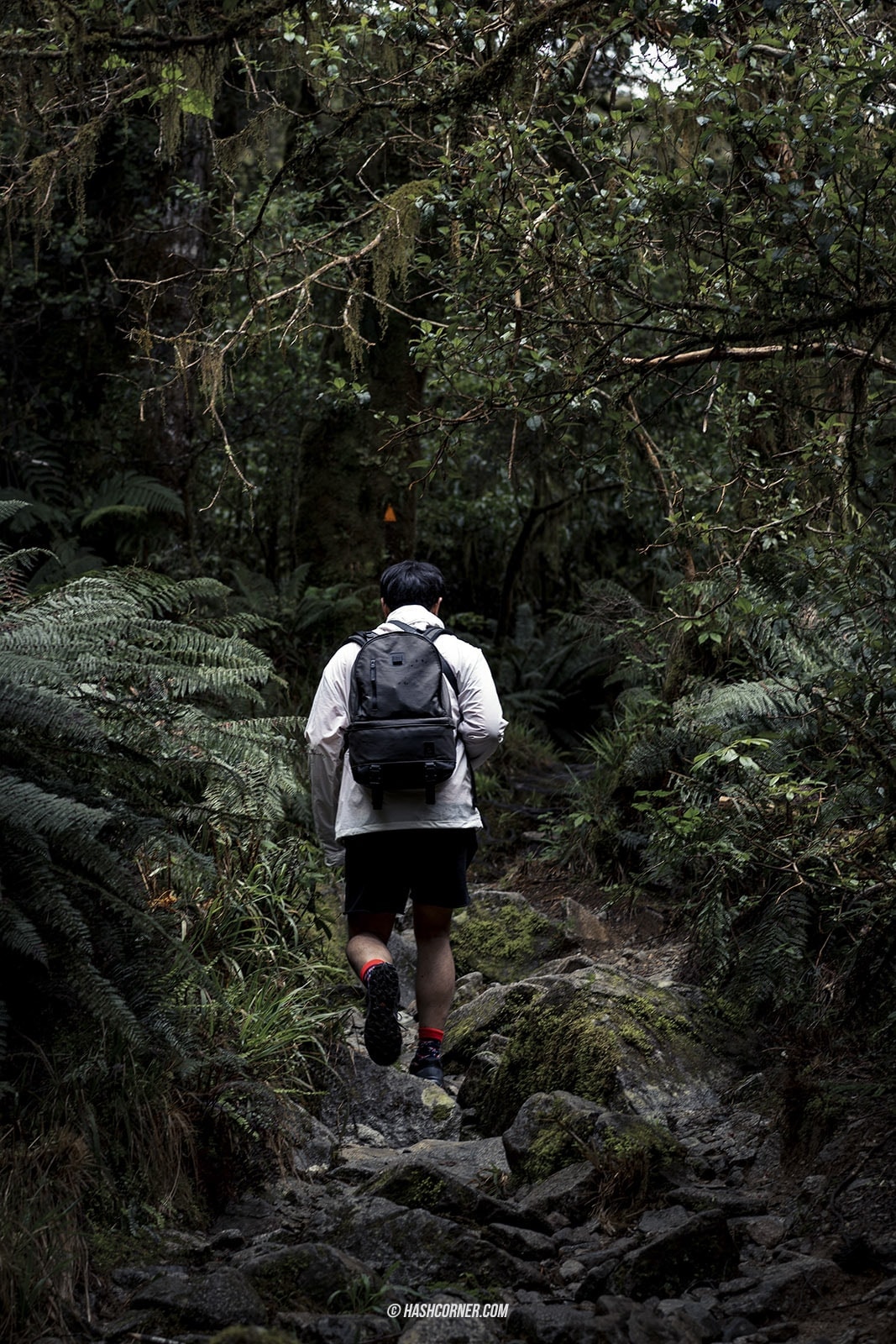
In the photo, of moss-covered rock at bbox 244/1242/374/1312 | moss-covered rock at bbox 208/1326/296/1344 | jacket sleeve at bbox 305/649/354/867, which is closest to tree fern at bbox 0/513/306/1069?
jacket sleeve at bbox 305/649/354/867

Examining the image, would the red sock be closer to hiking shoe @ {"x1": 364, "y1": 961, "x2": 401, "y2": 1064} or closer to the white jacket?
hiking shoe @ {"x1": 364, "y1": 961, "x2": 401, "y2": 1064}

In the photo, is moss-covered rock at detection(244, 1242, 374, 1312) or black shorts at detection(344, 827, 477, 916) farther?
black shorts at detection(344, 827, 477, 916)

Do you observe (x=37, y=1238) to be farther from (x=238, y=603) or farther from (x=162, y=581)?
(x=238, y=603)

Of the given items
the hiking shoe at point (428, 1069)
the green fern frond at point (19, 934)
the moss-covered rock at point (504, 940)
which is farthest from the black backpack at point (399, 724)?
the moss-covered rock at point (504, 940)

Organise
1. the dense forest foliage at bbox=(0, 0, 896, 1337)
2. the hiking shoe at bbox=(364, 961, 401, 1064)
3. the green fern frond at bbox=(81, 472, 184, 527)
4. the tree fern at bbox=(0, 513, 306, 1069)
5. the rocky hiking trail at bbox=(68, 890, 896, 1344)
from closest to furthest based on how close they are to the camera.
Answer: the rocky hiking trail at bbox=(68, 890, 896, 1344) → the tree fern at bbox=(0, 513, 306, 1069) → the dense forest foliage at bbox=(0, 0, 896, 1337) → the hiking shoe at bbox=(364, 961, 401, 1064) → the green fern frond at bbox=(81, 472, 184, 527)

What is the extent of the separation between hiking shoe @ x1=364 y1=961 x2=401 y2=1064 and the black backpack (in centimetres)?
62

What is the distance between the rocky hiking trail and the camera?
3.15 meters

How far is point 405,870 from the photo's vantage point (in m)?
5.04

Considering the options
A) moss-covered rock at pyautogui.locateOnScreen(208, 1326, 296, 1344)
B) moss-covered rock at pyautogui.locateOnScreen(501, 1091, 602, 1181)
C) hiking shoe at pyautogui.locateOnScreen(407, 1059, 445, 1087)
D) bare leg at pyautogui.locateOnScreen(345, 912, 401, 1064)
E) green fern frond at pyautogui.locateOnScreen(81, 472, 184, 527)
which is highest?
green fern frond at pyautogui.locateOnScreen(81, 472, 184, 527)

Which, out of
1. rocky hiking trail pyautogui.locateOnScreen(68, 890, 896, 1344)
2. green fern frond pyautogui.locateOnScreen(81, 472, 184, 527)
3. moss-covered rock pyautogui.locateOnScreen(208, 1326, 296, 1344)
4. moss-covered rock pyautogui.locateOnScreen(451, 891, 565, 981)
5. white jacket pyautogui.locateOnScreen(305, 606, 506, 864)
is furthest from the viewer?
green fern frond pyautogui.locateOnScreen(81, 472, 184, 527)

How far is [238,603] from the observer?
1076 cm

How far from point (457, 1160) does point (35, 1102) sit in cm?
160

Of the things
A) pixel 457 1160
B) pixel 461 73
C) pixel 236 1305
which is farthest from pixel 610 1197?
pixel 461 73

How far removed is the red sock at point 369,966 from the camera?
→ 15.5ft
